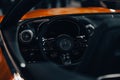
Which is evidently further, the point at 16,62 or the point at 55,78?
the point at 16,62

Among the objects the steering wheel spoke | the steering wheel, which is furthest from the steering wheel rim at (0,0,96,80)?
the steering wheel spoke

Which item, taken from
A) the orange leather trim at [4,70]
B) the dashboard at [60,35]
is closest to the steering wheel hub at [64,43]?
the dashboard at [60,35]

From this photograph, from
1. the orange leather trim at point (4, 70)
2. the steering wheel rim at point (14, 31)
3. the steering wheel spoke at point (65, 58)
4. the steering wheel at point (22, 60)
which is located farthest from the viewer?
the steering wheel spoke at point (65, 58)

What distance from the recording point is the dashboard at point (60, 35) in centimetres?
416

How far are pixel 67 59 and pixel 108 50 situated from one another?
156cm

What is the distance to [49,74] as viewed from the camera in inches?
112

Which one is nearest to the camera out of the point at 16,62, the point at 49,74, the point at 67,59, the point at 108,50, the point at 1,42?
the point at 108,50

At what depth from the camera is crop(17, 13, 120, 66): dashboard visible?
13.6 ft

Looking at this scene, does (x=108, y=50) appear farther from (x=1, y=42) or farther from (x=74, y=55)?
(x=74, y=55)

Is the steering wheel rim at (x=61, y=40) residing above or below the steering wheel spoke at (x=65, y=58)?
above

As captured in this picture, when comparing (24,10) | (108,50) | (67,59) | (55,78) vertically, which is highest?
(24,10)

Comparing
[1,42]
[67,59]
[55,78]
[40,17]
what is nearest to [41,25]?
[40,17]

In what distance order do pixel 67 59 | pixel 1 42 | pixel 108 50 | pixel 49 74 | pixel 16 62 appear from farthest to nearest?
pixel 67 59 < pixel 1 42 < pixel 16 62 < pixel 49 74 < pixel 108 50

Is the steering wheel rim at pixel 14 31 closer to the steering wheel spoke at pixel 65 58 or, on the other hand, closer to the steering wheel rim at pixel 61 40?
the steering wheel rim at pixel 61 40
